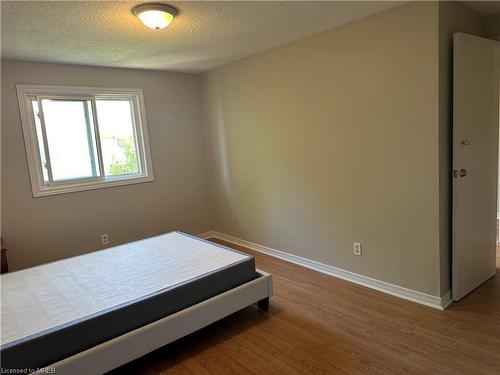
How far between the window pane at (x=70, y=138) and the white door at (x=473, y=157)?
3.75 m

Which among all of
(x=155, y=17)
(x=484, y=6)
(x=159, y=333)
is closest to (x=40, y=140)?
(x=155, y=17)

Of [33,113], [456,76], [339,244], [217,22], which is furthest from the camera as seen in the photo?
[33,113]

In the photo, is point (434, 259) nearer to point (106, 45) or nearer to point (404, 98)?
point (404, 98)

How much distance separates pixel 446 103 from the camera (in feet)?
8.53

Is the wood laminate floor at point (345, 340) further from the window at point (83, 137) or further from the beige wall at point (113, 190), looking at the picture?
the window at point (83, 137)

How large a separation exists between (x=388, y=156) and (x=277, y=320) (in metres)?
1.63

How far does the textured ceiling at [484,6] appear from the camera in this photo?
263cm

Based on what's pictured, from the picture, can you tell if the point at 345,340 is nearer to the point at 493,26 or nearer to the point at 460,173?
the point at 460,173

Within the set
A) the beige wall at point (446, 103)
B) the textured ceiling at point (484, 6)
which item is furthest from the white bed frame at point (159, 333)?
the textured ceiling at point (484, 6)

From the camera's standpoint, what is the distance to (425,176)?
2.67 metres

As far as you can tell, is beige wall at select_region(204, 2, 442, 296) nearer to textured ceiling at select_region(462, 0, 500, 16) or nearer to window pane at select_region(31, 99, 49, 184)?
textured ceiling at select_region(462, 0, 500, 16)

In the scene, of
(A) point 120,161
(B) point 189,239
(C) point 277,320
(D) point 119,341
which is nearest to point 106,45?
(A) point 120,161

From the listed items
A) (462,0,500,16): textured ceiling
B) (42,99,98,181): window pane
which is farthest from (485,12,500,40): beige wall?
(42,99,98,181): window pane

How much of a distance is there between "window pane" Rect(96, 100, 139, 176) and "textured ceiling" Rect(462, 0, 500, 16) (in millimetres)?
3674
